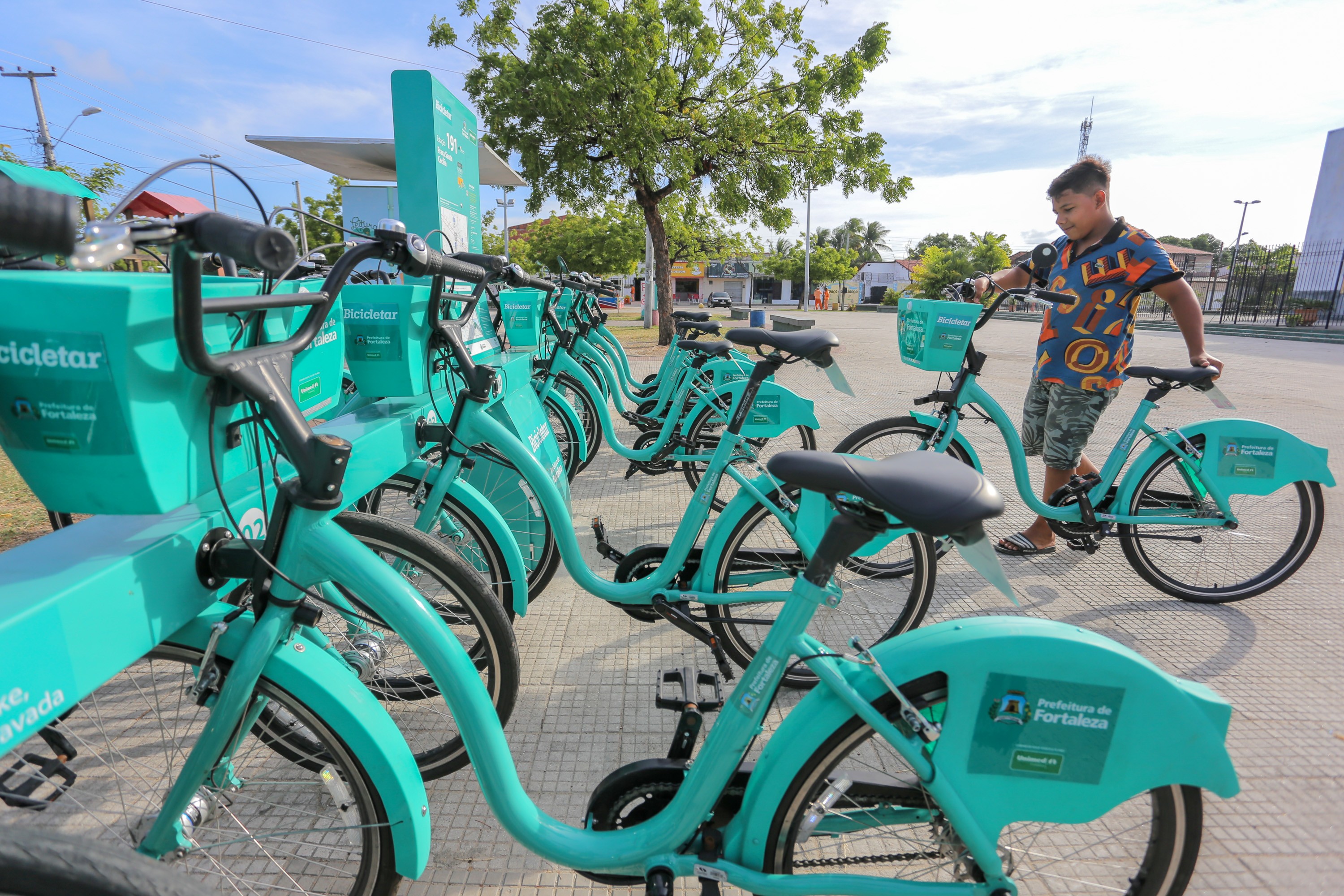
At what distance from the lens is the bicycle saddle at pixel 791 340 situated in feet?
8.30

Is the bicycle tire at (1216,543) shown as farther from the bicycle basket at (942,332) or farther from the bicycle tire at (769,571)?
the bicycle tire at (769,571)

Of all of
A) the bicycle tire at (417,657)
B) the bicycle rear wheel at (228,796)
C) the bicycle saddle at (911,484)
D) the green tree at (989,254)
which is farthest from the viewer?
the green tree at (989,254)

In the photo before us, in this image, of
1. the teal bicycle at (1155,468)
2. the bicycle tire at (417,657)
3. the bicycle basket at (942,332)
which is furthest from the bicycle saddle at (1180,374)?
the bicycle tire at (417,657)

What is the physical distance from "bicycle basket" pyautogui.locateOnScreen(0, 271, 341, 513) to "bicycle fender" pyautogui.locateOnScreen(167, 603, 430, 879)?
0.34 m

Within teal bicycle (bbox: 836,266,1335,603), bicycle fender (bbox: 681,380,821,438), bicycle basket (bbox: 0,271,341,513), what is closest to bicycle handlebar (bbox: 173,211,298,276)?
bicycle basket (bbox: 0,271,341,513)

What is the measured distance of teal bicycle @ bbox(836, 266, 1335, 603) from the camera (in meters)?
3.03

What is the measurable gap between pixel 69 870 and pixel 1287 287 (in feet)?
94.9

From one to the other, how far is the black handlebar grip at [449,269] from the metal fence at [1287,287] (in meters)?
25.1

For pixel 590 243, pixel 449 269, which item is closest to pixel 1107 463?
pixel 449 269

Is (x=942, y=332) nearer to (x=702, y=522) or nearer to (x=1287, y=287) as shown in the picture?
(x=702, y=522)

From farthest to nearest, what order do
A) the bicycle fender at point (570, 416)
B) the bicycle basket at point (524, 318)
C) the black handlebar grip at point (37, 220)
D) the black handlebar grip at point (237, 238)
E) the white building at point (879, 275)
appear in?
the white building at point (879, 275)
the bicycle basket at point (524, 318)
the bicycle fender at point (570, 416)
the black handlebar grip at point (237, 238)
the black handlebar grip at point (37, 220)

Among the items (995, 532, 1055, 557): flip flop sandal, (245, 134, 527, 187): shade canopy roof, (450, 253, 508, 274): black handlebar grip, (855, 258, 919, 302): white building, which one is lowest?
(995, 532, 1055, 557): flip flop sandal

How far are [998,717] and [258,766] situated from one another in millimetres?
2125

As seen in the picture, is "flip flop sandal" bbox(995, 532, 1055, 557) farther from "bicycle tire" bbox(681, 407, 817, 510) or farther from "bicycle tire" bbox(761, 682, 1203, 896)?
"bicycle tire" bbox(761, 682, 1203, 896)
